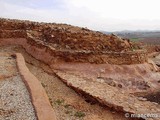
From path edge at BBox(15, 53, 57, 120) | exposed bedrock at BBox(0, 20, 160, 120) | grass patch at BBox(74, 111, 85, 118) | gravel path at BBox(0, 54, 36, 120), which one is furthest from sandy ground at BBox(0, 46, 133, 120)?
gravel path at BBox(0, 54, 36, 120)

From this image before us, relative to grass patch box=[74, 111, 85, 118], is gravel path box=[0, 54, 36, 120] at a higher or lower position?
higher

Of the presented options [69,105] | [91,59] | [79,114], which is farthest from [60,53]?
[79,114]

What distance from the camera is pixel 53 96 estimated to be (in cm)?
984

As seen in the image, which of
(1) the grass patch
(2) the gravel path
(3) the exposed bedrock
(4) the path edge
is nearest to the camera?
(4) the path edge

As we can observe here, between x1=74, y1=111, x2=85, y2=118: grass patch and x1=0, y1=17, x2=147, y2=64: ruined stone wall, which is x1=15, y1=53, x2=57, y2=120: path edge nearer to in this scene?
x1=74, y1=111, x2=85, y2=118: grass patch

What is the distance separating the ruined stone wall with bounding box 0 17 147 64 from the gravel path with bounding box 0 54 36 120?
11.2 feet

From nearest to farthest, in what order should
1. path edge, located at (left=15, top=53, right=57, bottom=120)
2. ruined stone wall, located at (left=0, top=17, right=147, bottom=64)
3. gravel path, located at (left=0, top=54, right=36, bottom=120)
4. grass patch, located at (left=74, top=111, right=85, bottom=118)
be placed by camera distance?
path edge, located at (left=15, top=53, right=57, bottom=120) → gravel path, located at (left=0, top=54, right=36, bottom=120) → grass patch, located at (left=74, top=111, right=85, bottom=118) → ruined stone wall, located at (left=0, top=17, right=147, bottom=64)

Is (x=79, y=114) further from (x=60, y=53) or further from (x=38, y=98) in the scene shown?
(x=60, y=53)

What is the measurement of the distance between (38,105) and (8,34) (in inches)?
435

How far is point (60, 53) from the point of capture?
13648 mm

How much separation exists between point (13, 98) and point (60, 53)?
20.7 ft

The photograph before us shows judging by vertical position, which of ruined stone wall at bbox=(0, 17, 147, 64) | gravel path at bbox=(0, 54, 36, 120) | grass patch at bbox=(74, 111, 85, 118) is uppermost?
ruined stone wall at bbox=(0, 17, 147, 64)

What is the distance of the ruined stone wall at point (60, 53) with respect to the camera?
44.8 ft

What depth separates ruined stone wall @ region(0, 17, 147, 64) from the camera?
13666 millimetres
